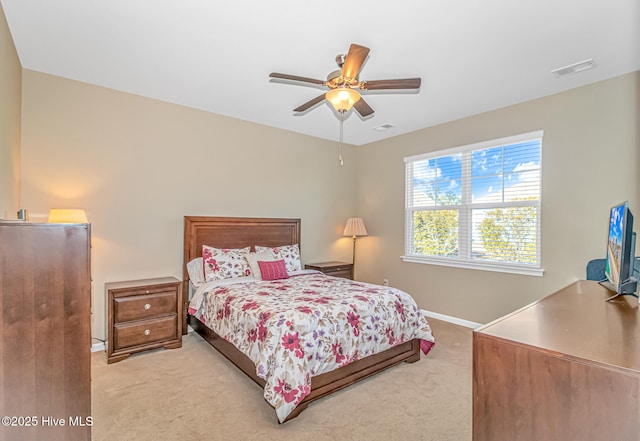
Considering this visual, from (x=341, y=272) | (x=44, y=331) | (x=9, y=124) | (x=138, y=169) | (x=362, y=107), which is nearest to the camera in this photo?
(x=44, y=331)

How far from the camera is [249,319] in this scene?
2574 mm

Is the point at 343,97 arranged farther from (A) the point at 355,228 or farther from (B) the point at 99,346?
(B) the point at 99,346

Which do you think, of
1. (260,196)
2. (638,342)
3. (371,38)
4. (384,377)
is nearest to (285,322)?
(384,377)

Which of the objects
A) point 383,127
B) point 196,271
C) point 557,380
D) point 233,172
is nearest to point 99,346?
point 196,271

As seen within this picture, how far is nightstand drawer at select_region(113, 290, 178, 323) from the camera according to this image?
3.10 metres

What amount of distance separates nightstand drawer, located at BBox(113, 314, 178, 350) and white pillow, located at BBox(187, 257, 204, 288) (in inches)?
19.3

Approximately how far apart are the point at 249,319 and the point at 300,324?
481mm

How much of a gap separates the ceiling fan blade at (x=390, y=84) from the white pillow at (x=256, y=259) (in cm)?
242

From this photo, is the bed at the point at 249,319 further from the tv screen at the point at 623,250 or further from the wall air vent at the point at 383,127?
the wall air vent at the point at 383,127

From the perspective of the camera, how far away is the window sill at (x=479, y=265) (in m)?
3.65

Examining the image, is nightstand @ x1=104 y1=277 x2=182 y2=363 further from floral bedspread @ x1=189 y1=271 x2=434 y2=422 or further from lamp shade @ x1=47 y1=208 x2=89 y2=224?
lamp shade @ x1=47 y1=208 x2=89 y2=224

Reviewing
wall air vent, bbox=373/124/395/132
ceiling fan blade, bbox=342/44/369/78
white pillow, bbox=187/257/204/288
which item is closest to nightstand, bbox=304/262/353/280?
white pillow, bbox=187/257/204/288

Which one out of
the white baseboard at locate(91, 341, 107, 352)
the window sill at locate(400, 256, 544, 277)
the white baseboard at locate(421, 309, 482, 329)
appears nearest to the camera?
the white baseboard at locate(91, 341, 107, 352)

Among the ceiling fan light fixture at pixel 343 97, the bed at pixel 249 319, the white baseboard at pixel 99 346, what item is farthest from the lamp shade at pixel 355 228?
the white baseboard at pixel 99 346
